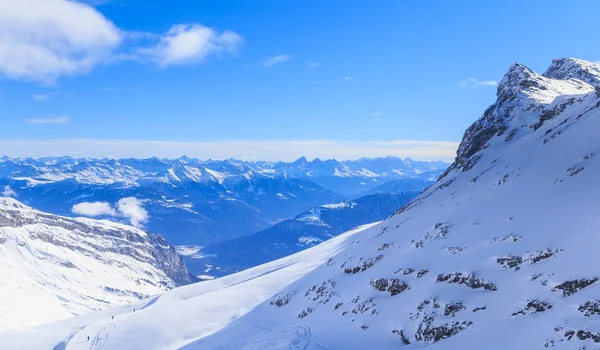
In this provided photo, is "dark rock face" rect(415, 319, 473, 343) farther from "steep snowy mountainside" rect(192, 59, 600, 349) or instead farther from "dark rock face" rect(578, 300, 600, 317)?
"dark rock face" rect(578, 300, 600, 317)

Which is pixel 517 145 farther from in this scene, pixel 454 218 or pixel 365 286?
pixel 365 286

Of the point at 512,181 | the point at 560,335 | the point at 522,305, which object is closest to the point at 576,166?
the point at 512,181

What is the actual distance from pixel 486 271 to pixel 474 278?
0.89 m

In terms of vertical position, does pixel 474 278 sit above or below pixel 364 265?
above

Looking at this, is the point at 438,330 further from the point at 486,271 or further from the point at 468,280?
the point at 486,271

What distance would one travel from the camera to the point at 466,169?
6316 centimetres

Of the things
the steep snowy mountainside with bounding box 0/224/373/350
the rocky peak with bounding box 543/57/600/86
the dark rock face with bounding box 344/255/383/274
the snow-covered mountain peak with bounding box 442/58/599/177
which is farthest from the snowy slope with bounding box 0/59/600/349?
the rocky peak with bounding box 543/57/600/86

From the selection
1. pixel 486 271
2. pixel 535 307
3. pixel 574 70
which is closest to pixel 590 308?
pixel 535 307

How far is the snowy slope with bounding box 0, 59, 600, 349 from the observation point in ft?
64.5

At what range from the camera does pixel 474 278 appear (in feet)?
82.8

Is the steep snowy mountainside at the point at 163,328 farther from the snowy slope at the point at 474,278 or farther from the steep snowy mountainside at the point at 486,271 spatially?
the steep snowy mountainside at the point at 486,271

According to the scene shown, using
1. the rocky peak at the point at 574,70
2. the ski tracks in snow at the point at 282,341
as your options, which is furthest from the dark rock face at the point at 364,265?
the rocky peak at the point at 574,70

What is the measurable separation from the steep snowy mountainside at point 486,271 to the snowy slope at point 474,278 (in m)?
0.11

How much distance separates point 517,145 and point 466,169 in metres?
9.32
